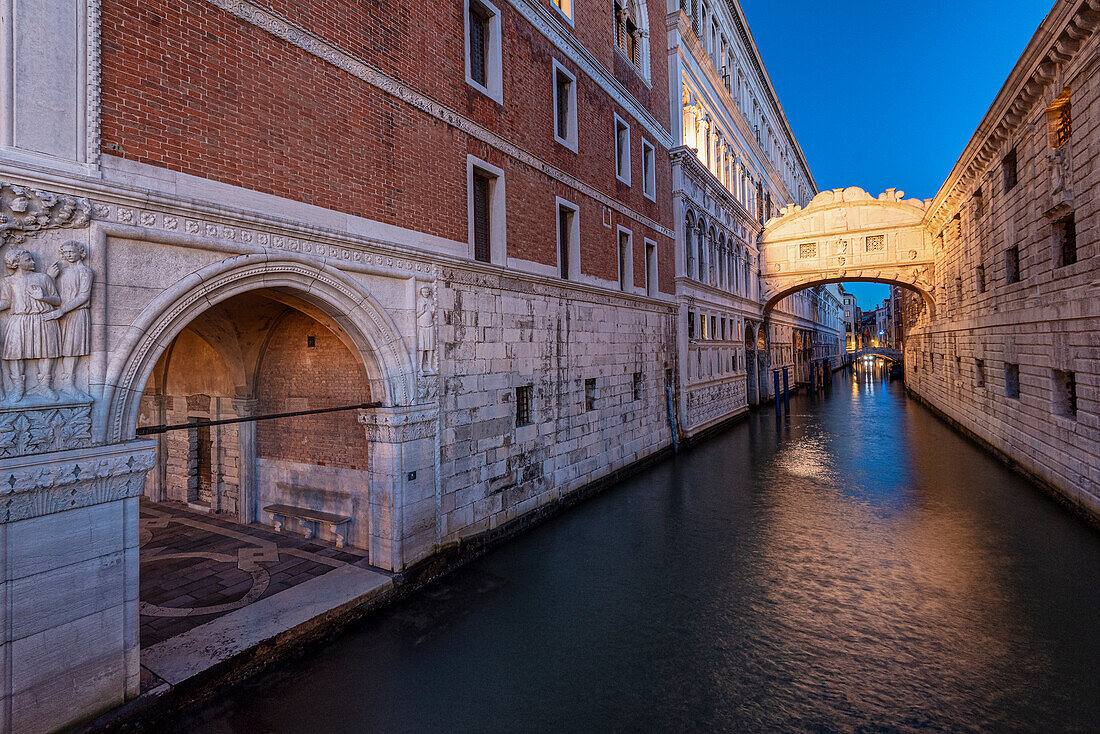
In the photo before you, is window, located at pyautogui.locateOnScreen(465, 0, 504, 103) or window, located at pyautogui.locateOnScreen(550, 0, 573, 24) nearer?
window, located at pyautogui.locateOnScreen(465, 0, 504, 103)

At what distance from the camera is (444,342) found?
8.07 meters

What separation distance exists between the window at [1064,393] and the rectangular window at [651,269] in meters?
9.28

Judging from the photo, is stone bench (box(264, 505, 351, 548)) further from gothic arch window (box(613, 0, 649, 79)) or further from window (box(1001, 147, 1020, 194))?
window (box(1001, 147, 1020, 194))

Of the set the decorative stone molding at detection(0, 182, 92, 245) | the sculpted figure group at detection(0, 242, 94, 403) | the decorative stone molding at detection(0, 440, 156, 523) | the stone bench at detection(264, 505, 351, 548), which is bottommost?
the stone bench at detection(264, 505, 351, 548)

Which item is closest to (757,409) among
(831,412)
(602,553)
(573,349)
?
(831,412)

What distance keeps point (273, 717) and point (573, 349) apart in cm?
828

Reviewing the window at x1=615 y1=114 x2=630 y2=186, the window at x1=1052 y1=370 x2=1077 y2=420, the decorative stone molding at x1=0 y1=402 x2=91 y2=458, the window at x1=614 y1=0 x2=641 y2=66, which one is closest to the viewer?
the decorative stone molding at x1=0 y1=402 x2=91 y2=458

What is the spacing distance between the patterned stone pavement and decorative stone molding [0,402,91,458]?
2761 mm

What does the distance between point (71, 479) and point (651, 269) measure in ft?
46.9

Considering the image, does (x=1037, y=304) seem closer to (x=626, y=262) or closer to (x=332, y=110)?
(x=626, y=262)

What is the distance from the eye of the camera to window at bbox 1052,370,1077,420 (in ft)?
34.3

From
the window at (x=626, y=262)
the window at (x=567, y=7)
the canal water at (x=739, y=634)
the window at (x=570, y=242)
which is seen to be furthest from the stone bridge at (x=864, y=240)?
the window at (x=570, y=242)

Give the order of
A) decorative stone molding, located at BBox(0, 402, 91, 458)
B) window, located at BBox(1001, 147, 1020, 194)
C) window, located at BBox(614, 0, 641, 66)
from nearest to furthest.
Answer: decorative stone molding, located at BBox(0, 402, 91, 458) → window, located at BBox(1001, 147, 1020, 194) → window, located at BBox(614, 0, 641, 66)

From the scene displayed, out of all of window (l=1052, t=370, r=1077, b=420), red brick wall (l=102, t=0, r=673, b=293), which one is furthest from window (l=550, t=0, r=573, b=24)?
window (l=1052, t=370, r=1077, b=420)
